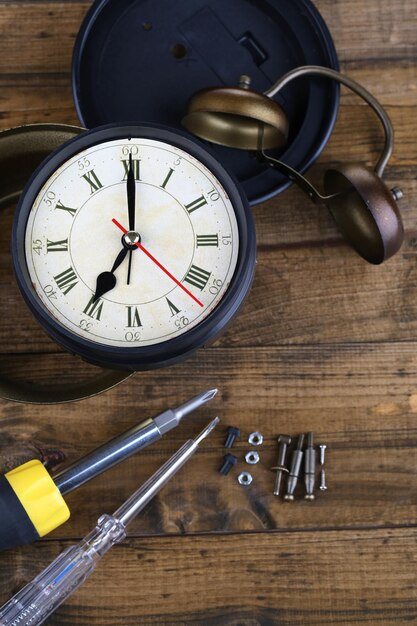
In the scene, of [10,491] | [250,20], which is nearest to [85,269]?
[10,491]

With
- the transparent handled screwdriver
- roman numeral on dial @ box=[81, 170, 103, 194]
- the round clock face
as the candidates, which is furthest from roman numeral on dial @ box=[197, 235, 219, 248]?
the transparent handled screwdriver

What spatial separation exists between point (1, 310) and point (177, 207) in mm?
261

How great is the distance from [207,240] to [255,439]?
0.81 feet

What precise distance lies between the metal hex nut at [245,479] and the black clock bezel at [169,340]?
0.61 ft

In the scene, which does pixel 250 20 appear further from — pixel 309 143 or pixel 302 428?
pixel 302 428

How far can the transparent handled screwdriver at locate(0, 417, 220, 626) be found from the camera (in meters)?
0.77

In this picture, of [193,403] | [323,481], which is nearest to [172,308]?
[193,403]

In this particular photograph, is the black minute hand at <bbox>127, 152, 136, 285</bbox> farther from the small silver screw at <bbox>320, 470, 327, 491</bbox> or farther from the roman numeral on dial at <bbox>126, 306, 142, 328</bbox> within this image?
the small silver screw at <bbox>320, 470, 327, 491</bbox>

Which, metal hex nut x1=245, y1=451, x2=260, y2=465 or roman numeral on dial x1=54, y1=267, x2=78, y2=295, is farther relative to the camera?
metal hex nut x1=245, y1=451, x2=260, y2=465

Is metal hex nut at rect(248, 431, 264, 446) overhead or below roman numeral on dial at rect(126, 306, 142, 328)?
overhead

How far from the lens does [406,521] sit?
32.7 inches

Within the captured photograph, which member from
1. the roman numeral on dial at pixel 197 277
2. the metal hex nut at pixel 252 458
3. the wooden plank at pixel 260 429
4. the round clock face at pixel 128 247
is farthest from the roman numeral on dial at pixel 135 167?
the metal hex nut at pixel 252 458

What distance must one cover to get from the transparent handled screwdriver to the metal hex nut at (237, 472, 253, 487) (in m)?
0.07

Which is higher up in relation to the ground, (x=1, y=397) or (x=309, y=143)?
(x=309, y=143)
